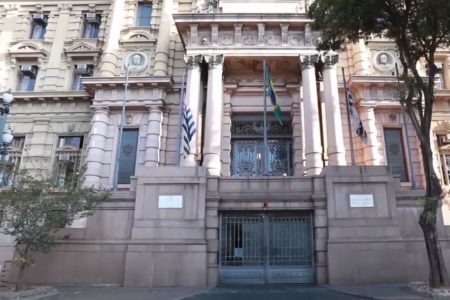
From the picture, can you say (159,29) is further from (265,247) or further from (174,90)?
(265,247)

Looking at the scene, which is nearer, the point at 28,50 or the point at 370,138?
the point at 370,138

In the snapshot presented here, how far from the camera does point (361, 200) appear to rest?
545 inches

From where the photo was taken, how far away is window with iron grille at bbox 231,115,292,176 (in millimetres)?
20406

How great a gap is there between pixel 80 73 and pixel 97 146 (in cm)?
654

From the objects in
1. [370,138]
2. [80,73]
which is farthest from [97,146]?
[370,138]

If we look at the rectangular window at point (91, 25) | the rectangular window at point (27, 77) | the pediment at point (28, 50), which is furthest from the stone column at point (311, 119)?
the rectangular window at point (27, 77)

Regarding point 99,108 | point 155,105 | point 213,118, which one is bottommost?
point 213,118

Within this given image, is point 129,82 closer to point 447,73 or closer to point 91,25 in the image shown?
point 91,25

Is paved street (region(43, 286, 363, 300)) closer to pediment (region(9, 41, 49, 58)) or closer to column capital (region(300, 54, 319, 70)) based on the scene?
column capital (region(300, 54, 319, 70))

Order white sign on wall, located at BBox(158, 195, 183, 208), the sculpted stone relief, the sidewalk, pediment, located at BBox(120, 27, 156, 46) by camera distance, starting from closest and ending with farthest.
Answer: the sidewalk
white sign on wall, located at BBox(158, 195, 183, 208)
the sculpted stone relief
pediment, located at BBox(120, 27, 156, 46)

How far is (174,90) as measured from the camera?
2148cm

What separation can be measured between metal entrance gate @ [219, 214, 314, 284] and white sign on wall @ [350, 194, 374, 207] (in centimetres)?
183

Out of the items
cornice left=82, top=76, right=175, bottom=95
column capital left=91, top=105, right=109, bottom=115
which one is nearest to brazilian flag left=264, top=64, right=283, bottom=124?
cornice left=82, top=76, right=175, bottom=95

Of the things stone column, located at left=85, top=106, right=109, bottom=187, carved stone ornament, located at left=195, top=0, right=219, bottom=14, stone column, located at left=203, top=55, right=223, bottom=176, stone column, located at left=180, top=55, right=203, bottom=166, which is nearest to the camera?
stone column, located at left=203, top=55, right=223, bottom=176
